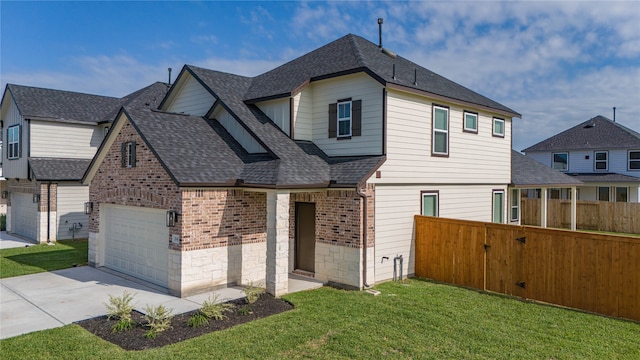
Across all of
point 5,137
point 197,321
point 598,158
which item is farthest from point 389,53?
point 598,158

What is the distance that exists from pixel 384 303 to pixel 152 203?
6.65m

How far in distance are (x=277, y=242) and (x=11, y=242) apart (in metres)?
16.3

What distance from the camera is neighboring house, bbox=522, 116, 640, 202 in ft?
95.0

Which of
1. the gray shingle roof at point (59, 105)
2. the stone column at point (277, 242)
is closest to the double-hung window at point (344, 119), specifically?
the stone column at point (277, 242)

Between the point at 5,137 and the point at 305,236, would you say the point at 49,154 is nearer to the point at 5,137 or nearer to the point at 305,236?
the point at 5,137

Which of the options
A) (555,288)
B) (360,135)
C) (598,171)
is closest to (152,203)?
(360,135)

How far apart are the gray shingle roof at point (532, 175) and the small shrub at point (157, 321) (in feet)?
48.2

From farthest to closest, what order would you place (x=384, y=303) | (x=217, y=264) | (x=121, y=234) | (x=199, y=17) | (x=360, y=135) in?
(x=199, y=17) → (x=121, y=234) → (x=360, y=135) → (x=217, y=264) → (x=384, y=303)

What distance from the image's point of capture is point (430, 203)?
13406mm

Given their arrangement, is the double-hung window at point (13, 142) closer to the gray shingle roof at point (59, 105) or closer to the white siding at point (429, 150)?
the gray shingle roof at point (59, 105)

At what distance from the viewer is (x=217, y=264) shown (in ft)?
35.1

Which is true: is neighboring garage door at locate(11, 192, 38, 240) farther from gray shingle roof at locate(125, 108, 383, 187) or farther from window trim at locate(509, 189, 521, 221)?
window trim at locate(509, 189, 521, 221)

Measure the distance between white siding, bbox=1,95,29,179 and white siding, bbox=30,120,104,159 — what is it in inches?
17.4

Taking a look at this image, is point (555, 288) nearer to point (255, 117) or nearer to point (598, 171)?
point (255, 117)
